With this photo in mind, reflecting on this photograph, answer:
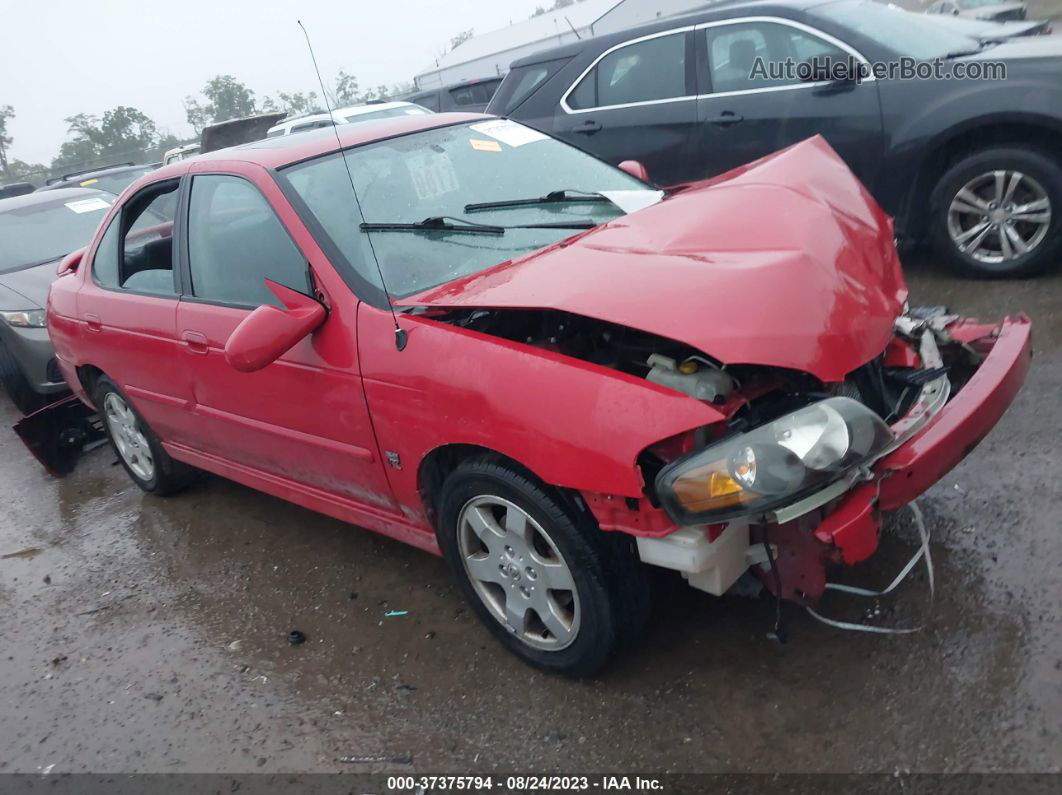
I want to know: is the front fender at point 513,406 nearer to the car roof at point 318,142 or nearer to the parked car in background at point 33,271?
the car roof at point 318,142

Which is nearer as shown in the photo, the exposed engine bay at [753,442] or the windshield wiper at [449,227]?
the exposed engine bay at [753,442]

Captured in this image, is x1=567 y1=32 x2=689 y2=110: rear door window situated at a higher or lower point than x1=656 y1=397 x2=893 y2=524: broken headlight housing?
higher

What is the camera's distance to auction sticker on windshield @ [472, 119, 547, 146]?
361 centimetres

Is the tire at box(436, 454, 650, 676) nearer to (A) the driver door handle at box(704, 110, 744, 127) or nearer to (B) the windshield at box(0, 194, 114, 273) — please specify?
(A) the driver door handle at box(704, 110, 744, 127)

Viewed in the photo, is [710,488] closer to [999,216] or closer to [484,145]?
[484,145]

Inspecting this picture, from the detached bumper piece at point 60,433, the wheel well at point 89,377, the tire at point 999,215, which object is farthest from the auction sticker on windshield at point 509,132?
the detached bumper piece at point 60,433

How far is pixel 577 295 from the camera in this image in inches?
90.7

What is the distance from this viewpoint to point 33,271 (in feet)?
21.6

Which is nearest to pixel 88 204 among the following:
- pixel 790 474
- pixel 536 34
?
pixel 790 474

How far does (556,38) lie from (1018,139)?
22994 millimetres

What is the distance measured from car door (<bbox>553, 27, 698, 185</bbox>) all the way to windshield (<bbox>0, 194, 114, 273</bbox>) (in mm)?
4057

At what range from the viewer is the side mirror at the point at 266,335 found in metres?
2.63

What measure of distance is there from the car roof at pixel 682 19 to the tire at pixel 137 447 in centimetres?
413

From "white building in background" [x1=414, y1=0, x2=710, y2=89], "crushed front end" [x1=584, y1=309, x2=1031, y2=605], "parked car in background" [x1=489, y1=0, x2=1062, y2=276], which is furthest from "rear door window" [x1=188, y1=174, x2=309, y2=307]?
"white building in background" [x1=414, y1=0, x2=710, y2=89]
